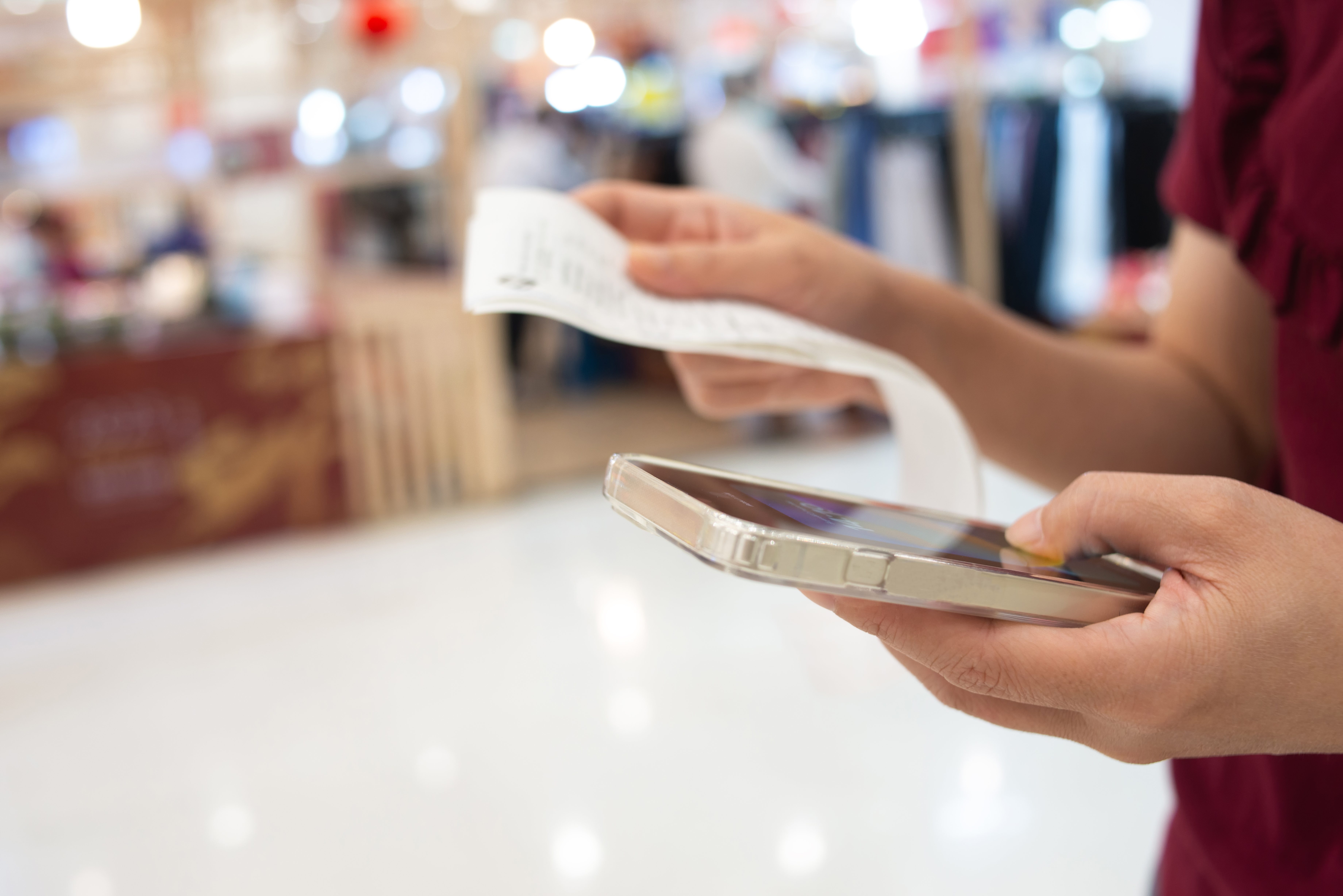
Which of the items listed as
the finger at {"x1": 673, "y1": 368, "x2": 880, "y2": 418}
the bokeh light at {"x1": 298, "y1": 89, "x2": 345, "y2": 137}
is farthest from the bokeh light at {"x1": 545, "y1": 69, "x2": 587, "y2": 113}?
the finger at {"x1": 673, "y1": 368, "x2": 880, "y2": 418}

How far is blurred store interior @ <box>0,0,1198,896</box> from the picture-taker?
180 cm

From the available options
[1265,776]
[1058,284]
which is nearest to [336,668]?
[1265,776]

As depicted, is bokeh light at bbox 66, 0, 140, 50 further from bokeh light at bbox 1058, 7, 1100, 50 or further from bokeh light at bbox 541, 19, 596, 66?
bokeh light at bbox 1058, 7, 1100, 50

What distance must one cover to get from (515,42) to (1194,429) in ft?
24.3

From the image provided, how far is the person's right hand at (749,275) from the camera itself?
29.6 inches

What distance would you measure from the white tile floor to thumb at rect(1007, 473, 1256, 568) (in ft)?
2.39

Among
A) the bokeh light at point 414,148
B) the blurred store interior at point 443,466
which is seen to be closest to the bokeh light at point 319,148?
the blurred store interior at point 443,466

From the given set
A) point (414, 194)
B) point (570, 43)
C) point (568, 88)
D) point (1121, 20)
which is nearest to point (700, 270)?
point (414, 194)

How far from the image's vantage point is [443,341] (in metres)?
3.61

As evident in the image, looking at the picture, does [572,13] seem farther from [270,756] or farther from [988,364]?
[988,364]

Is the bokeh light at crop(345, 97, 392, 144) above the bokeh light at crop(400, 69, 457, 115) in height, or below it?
below

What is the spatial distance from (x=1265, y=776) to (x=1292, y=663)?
20 centimetres

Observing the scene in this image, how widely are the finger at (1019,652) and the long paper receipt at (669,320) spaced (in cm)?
21

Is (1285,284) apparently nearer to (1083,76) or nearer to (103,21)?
(103,21)
